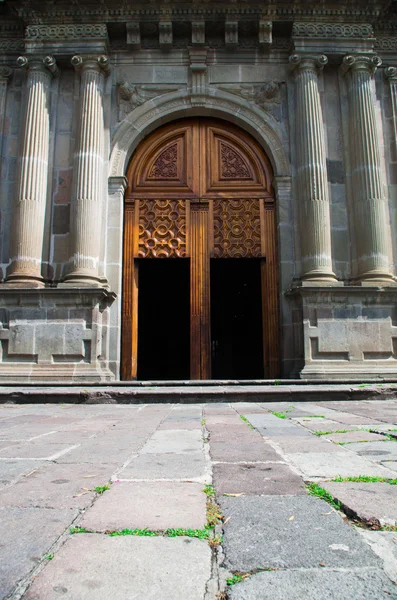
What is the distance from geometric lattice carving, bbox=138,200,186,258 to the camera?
917cm

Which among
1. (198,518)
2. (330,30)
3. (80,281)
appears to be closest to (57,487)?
(198,518)

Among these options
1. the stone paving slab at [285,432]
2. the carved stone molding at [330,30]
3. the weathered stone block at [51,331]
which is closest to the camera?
the stone paving slab at [285,432]

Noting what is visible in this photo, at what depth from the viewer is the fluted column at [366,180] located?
27.9ft

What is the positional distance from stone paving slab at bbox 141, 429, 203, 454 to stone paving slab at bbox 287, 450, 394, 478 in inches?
23.3

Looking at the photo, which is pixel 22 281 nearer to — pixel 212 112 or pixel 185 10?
pixel 212 112

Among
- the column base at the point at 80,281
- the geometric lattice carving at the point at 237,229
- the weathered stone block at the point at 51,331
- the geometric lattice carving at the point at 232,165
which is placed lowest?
the weathered stone block at the point at 51,331

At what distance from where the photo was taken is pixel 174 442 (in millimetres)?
2760

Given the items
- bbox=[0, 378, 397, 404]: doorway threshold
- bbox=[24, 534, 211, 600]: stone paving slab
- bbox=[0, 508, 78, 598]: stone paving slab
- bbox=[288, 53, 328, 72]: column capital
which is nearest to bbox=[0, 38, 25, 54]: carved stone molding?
bbox=[288, 53, 328, 72]: column capital

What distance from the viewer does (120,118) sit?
30.7 feet

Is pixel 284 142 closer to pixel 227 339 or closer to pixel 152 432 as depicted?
pixel 227 339

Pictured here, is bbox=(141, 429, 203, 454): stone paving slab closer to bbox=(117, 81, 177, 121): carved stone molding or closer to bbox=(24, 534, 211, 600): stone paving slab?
bbox=(24, 534, 211, 600): stone paving slab

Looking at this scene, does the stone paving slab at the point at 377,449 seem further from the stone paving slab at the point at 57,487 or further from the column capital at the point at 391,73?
the column capital at the point at 391,73

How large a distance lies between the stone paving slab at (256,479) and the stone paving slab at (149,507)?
13cm

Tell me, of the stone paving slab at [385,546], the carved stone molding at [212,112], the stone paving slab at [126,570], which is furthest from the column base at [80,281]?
the stone paving slab at [385,546]
